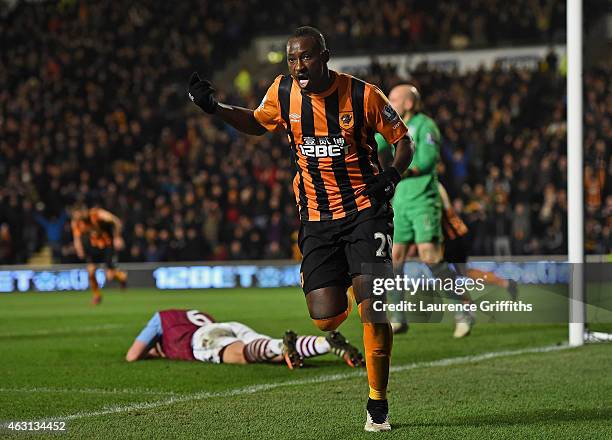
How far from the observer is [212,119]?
86.1 feet

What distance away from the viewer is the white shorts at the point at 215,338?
8.74 metres

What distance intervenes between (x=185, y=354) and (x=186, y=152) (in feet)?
53.0

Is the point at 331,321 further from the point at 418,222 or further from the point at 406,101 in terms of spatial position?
the point at 406,101

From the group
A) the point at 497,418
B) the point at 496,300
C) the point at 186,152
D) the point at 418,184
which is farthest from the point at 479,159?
the point at 497,418

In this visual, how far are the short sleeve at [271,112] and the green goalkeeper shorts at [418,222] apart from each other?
13.5 ft

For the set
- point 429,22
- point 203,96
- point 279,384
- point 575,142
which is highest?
point 429,22

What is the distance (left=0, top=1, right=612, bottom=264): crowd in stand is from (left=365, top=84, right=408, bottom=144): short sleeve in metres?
13.3

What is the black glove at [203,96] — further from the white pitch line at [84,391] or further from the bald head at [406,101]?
the bald head at [406,101]

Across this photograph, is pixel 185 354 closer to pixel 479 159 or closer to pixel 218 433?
pixel 218 433

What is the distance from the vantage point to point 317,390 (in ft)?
23.9

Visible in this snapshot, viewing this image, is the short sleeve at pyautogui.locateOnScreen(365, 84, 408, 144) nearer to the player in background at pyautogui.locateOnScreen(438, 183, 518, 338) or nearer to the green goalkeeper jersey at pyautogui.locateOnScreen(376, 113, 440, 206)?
the player in background at pyautogui.locateOnScreen(438, 183, 518, 338)

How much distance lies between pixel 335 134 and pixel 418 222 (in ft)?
14.3

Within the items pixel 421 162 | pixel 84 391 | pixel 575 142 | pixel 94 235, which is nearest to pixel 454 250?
pixel 421 162

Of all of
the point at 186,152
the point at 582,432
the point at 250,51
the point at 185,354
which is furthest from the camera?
the point at 250,51
